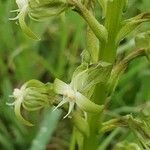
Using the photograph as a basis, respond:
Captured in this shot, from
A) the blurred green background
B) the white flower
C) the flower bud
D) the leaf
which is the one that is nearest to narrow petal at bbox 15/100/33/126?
the flower bud

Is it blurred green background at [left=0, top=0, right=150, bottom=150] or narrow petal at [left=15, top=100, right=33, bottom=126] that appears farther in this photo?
blurred green background at [left=0, top=0, right=150, bottom=150]

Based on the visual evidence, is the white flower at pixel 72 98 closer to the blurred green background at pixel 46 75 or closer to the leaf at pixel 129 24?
the leaf at pixel 129 24

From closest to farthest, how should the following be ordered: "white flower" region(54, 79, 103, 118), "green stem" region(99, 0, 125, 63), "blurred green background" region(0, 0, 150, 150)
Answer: "white flower" region(54, 79, 103, 118) → "green stem" region(99, 0, 125, 63) → "blurred green background" region(0, 0, 150, 150)

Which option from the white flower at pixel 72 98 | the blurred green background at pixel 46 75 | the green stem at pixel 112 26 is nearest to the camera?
the white flower at pixel 72 98

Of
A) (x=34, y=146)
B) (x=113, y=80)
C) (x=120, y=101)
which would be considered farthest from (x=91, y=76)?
(x=120, y=101)

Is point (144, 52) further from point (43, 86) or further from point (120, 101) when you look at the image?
point (120, 101)

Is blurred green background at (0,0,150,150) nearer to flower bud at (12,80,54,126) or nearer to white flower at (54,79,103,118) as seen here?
flower bud at (12,80,54,126)

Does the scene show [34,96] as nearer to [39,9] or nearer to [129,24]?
[39,9]

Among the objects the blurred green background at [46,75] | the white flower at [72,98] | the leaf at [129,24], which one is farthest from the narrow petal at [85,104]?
the blurred green background at [46,75]
